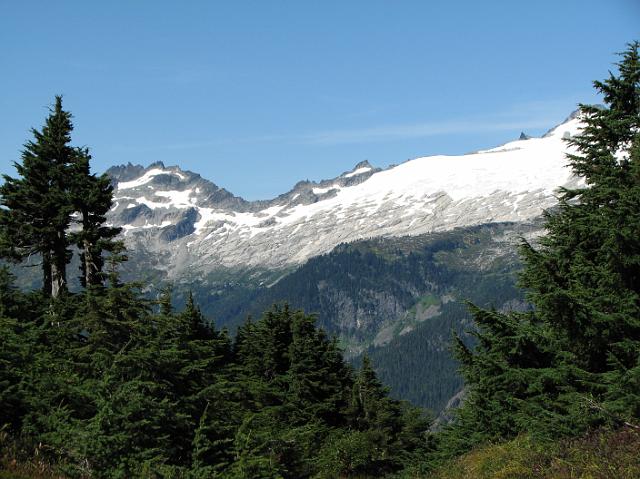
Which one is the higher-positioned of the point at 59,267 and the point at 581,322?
the point at 59,267

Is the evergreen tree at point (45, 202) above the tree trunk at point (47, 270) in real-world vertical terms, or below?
above

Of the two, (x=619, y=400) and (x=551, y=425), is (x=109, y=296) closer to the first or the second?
(x=551, y=425)

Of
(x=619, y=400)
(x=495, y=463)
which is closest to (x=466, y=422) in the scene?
(x=495, y=463)

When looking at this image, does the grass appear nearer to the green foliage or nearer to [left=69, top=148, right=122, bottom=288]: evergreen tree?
the green foliage

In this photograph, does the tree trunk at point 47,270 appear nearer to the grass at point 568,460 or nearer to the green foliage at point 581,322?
the green foliage at point 581,322

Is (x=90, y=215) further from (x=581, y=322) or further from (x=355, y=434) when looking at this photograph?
(x=581, y=322)

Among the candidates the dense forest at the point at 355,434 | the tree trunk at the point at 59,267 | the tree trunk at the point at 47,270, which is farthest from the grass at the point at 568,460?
the tree trunk at the point at 47,270

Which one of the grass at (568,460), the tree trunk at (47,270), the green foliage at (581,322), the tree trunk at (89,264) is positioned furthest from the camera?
the tree trunk at (47,270)

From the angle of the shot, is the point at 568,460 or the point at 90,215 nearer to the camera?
the point at 568,460

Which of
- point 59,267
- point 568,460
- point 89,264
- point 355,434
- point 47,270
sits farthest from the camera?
Answer: point 47,270

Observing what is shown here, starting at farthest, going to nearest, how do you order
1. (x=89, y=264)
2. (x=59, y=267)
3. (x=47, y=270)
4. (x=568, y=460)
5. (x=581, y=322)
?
1. (x=47, y=270)
2. (x=59, y=267)
3. (x=89, y=264)
4. (x=581, y=322)
5. (x=568, y=460)

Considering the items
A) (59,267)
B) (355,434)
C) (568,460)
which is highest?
(59,267)

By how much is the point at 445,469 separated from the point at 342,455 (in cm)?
863

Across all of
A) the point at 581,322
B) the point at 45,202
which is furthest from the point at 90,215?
the point at 581,322
